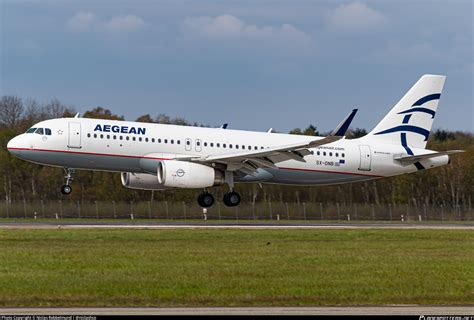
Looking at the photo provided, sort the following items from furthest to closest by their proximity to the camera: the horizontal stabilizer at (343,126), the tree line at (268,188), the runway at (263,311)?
the tree line at (268,188) < the horizontal stabilizer at (343,126) < the runway at (263,311)

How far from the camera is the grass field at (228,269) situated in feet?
64.1

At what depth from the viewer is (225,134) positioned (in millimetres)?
46625

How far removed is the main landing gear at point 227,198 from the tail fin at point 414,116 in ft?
27.3

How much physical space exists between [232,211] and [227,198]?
37.6 ft

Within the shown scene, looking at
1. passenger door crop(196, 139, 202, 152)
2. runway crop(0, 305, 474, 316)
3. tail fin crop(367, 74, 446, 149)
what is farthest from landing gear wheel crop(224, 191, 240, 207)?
runway crop(0, 305, 474, 316)

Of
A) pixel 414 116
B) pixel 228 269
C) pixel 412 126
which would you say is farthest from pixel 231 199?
pixel 228 269

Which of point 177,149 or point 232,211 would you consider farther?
point 232,211

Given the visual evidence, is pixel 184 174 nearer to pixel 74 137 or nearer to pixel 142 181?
pixel 142 181

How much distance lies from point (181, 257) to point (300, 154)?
17.7 m

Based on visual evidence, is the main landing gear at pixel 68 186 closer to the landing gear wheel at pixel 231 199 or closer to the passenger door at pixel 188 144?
the passenger door at pixel 188 144

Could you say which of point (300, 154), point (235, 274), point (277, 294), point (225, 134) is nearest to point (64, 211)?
point (225, 134)

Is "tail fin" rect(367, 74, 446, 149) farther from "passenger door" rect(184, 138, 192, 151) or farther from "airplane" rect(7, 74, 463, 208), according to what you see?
"passenger door" rect(184, 138, 192, 151)

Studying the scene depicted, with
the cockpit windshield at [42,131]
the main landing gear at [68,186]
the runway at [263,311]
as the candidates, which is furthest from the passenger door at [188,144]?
the runway at [263,311]

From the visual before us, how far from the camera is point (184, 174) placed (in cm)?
4372
